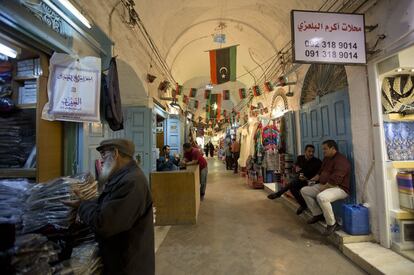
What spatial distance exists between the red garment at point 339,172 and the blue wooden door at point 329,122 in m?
0.19

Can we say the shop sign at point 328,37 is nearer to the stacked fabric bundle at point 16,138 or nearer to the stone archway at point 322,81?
the stone archway at point 322,81

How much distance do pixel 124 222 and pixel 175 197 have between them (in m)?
3.03

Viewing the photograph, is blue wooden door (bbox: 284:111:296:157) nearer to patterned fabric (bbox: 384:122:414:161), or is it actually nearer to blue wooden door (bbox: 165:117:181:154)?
patterned fabric (bbox: 384:122:414:161)

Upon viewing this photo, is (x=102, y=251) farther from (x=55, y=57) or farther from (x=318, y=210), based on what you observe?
(x=318, y=210)

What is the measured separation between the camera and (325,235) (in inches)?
139

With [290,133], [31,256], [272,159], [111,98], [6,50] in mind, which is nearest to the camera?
[31,256]

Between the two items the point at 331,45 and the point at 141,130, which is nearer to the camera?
the point at 331,45

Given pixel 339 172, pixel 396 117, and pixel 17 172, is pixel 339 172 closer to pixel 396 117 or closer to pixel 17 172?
pixel 396 117

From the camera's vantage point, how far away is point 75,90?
7.77 ft

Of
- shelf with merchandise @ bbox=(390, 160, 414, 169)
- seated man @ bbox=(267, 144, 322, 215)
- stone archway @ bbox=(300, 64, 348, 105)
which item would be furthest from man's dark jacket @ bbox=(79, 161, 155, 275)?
stone archway @ bbox=(300, 64, 348, 105)

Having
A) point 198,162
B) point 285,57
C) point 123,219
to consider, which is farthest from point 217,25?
point 123,219

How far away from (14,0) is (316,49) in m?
3.25

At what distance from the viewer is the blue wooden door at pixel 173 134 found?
8.54 meters

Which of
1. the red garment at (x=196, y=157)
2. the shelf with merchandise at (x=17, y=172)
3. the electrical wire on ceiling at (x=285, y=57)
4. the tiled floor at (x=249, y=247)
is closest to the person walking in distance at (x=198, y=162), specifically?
the red garment at (x=196, y=157)
